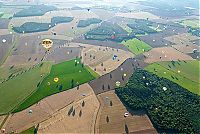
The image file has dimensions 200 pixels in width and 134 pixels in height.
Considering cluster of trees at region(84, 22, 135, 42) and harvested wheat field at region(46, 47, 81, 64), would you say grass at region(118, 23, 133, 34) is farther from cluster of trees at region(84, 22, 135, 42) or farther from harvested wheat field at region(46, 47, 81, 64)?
harvested wheat field at region(46, 47, 81, 64)

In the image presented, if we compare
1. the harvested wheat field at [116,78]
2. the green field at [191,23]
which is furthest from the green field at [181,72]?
the green field at [191,23]

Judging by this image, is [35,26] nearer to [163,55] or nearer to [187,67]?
[163,55]

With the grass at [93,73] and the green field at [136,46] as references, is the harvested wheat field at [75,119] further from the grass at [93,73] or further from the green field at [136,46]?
the green field at [136,46]

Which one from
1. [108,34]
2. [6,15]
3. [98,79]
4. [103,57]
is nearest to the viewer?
[98,79]

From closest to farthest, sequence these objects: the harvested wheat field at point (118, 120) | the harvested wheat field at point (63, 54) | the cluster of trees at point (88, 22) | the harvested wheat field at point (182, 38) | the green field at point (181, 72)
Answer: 1. the harvested wheat field at point (118, 120)
2. the green field at point (181, 72)
3. the harvested wheat field at point (63, 54)
4. the harvested wheat field at point (182, 38)
5. the cluster of trees at point (88, 22)

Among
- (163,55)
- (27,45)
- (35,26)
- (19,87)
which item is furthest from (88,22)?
(19,87)

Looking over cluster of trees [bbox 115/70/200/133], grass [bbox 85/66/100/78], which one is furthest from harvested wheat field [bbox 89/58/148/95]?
cluster of trees [bbox 115/70/200/133]
